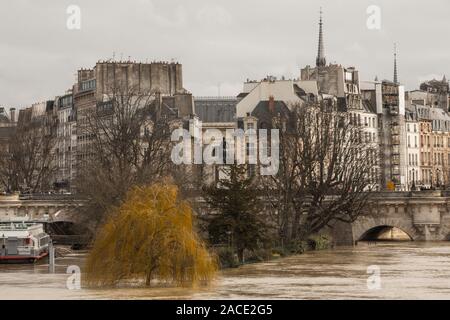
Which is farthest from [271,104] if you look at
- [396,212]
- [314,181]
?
[314,181]

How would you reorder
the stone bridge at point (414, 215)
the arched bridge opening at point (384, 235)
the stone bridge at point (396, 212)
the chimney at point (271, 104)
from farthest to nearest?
1. the chimney at point (271, 104)
2. the arched bridge opening at point (384, 235)
3. the stone bridge at point (414, 215)
4. the stone bridge at point (396, 212)

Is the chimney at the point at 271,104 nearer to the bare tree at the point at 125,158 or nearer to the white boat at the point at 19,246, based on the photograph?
the bare tree at the point at 125,158

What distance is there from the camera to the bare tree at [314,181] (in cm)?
7331

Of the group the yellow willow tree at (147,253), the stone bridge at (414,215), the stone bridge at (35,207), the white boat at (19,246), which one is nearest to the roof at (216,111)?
the stone bridge at (414,215)

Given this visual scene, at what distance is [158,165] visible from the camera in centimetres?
7669

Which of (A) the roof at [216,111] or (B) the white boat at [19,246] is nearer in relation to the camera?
(B) the white boat at [19,246]

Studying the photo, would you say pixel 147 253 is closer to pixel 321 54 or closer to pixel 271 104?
pixel 271 104

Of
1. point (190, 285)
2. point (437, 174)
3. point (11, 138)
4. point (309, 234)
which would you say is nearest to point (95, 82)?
point (11, 138)

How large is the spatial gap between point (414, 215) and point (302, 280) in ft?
106

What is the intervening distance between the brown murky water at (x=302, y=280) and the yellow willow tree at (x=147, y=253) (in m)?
0.82

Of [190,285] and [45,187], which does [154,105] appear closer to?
[45,187]

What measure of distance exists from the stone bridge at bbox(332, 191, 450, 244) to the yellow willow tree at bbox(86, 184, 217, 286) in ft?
121

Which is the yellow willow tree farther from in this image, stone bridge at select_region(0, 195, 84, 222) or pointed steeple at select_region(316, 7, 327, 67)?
pointed steeple at select_region(316, 7, 327, 67)

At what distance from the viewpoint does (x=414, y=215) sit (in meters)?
82.7
